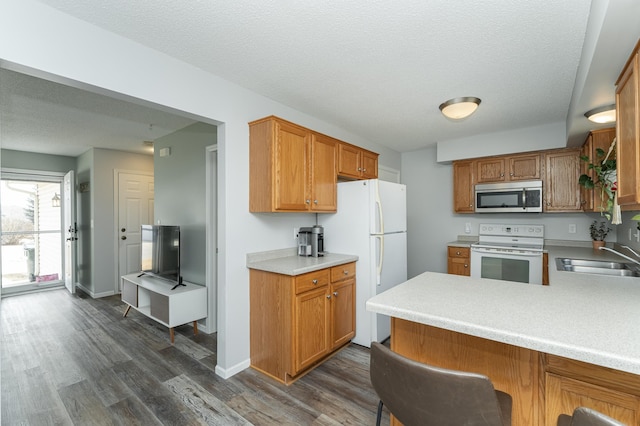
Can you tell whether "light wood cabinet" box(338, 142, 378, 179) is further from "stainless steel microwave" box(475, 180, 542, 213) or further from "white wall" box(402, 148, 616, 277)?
"stainless steel microwave" box(475, 180, 542, 213)

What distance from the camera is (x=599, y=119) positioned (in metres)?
2.46

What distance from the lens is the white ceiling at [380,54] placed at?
1626 millimetres

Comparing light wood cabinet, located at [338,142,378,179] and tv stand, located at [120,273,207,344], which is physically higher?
light wood cabinet, located at [338,142,378,179]

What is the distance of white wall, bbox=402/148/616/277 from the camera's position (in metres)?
4.66

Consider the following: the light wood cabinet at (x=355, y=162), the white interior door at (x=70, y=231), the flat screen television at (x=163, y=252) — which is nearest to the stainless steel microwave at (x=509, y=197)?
the light wood cabinet at (x=355, y=162)

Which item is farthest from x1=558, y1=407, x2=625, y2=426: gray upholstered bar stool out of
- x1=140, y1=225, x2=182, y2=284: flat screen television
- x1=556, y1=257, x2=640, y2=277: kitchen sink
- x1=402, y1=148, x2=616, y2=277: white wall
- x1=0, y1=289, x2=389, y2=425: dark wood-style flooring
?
x1=402, y1=148, x2=616, y2=277: white wall

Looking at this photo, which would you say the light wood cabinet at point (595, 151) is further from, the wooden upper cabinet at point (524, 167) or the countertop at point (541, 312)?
the countertop at point (541, 312)

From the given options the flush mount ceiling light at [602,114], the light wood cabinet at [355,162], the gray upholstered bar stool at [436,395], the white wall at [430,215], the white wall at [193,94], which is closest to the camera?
the gray upholstered bar stool at [436,395]

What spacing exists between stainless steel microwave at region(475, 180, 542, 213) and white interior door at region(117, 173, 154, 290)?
5804mm

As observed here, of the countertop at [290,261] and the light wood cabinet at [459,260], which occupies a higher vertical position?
the countertop at [290,261]

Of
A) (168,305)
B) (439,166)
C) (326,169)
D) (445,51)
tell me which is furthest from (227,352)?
(439,166)

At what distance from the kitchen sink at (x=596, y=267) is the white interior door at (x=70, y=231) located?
6.94 metres

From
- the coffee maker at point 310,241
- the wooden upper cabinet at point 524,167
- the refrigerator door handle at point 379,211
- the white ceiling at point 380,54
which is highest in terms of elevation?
the white ceiling at point 380,54

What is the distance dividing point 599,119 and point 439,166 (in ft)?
7.83
